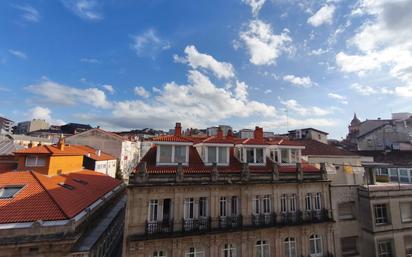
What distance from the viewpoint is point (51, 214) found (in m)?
16.1

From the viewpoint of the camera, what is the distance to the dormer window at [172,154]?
20.3m

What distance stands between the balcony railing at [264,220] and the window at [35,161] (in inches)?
914

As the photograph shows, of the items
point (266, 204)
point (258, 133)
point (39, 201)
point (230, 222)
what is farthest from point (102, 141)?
point (266, 204)

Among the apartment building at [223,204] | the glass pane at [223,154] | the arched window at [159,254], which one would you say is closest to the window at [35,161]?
the apartment building at [223,204]

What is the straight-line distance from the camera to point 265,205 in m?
A: 20.8

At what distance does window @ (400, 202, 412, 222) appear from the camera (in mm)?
24013

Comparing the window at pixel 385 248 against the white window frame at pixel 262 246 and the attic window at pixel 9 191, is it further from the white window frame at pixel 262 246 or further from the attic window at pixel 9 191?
the attic window at pixel 9 191

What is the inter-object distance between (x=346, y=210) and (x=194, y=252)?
1651cm

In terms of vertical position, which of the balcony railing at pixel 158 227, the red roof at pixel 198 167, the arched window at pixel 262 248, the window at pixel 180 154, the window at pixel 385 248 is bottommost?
the window at pixel 385 248

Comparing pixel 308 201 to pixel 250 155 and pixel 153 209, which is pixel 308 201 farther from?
pixel 153 209

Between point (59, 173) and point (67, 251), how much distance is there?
14.9m

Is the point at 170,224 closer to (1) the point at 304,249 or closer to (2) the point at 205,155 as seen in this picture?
(2) the point at 205,155

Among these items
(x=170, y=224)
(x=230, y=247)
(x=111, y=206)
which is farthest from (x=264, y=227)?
(x=111, y=206)

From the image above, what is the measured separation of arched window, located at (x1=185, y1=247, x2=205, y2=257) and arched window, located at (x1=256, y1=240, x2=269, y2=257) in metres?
4.90
